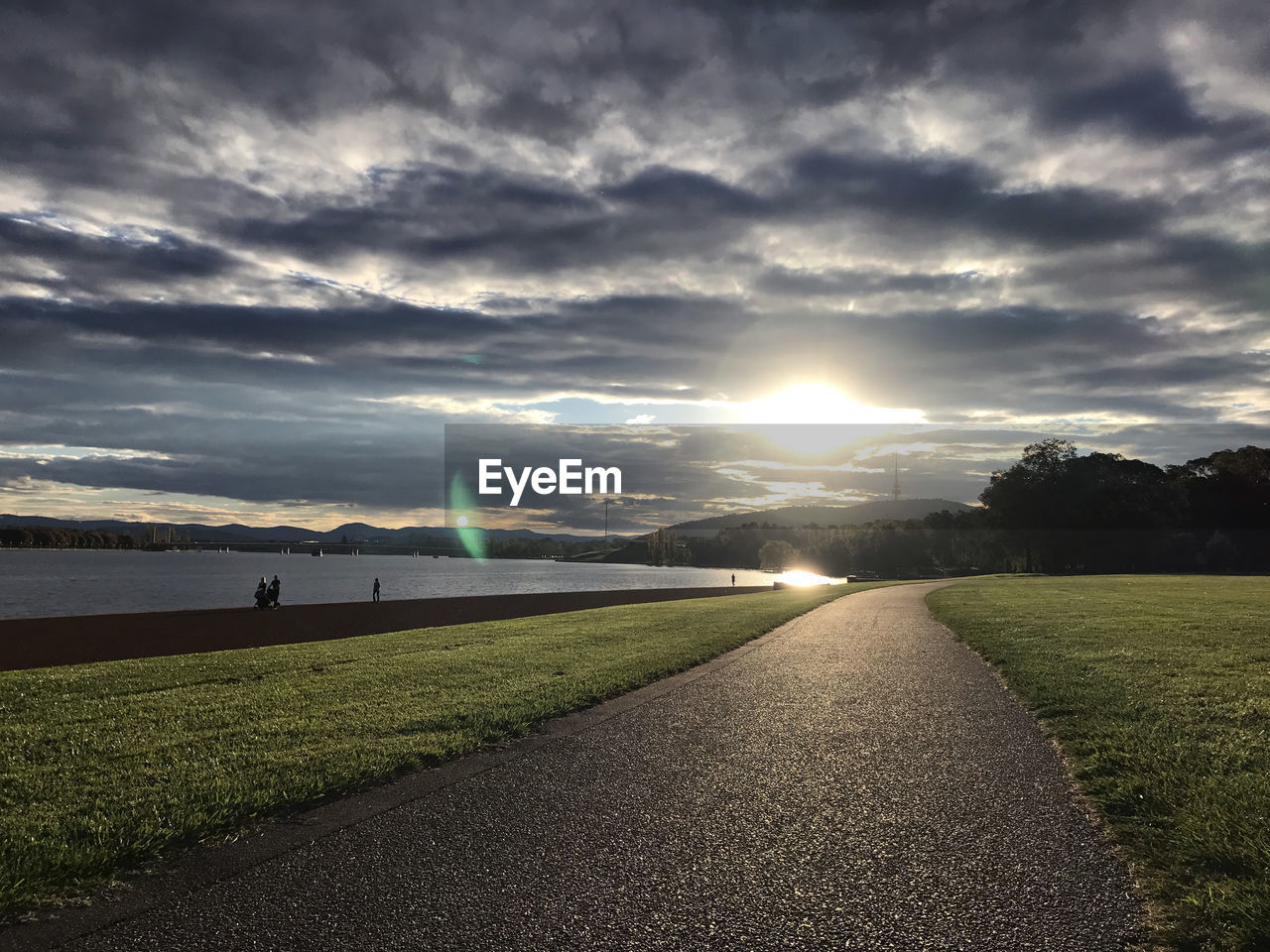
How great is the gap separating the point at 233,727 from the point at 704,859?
22.2 feet

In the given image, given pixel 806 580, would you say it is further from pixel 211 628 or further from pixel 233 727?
pixel 233 727

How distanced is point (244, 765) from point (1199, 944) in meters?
7.69

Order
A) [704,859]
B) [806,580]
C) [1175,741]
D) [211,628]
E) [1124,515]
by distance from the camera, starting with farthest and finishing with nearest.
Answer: [806,580] → [1124,515] → [211,628] → [1175,741] → [704,859]

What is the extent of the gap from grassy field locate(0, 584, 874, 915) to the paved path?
3.24 ft

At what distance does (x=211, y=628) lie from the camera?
34.3 metres

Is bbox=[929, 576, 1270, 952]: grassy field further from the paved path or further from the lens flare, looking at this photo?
the lens flare

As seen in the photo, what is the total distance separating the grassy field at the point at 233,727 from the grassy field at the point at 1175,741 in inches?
241

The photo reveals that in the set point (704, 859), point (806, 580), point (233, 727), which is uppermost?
point (704, 859)

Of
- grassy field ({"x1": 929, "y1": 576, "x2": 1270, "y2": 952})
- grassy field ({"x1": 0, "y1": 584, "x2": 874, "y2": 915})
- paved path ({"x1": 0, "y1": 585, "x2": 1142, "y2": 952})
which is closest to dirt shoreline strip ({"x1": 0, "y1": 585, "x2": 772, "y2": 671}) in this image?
grassy field ({"x1": 0, "y1": 584, "x2": 874, "y2": 915})

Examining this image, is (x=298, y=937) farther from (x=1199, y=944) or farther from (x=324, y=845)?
(x=1199, y=944)

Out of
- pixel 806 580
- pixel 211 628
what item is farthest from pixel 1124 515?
pixel 211 628

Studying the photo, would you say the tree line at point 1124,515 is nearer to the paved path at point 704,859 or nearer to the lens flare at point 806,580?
the lens flare at point 806,580

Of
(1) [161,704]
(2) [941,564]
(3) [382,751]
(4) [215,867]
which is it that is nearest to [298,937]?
(4) [215,867]

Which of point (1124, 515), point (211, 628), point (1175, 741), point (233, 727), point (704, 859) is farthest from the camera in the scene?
point (1124, 515)
